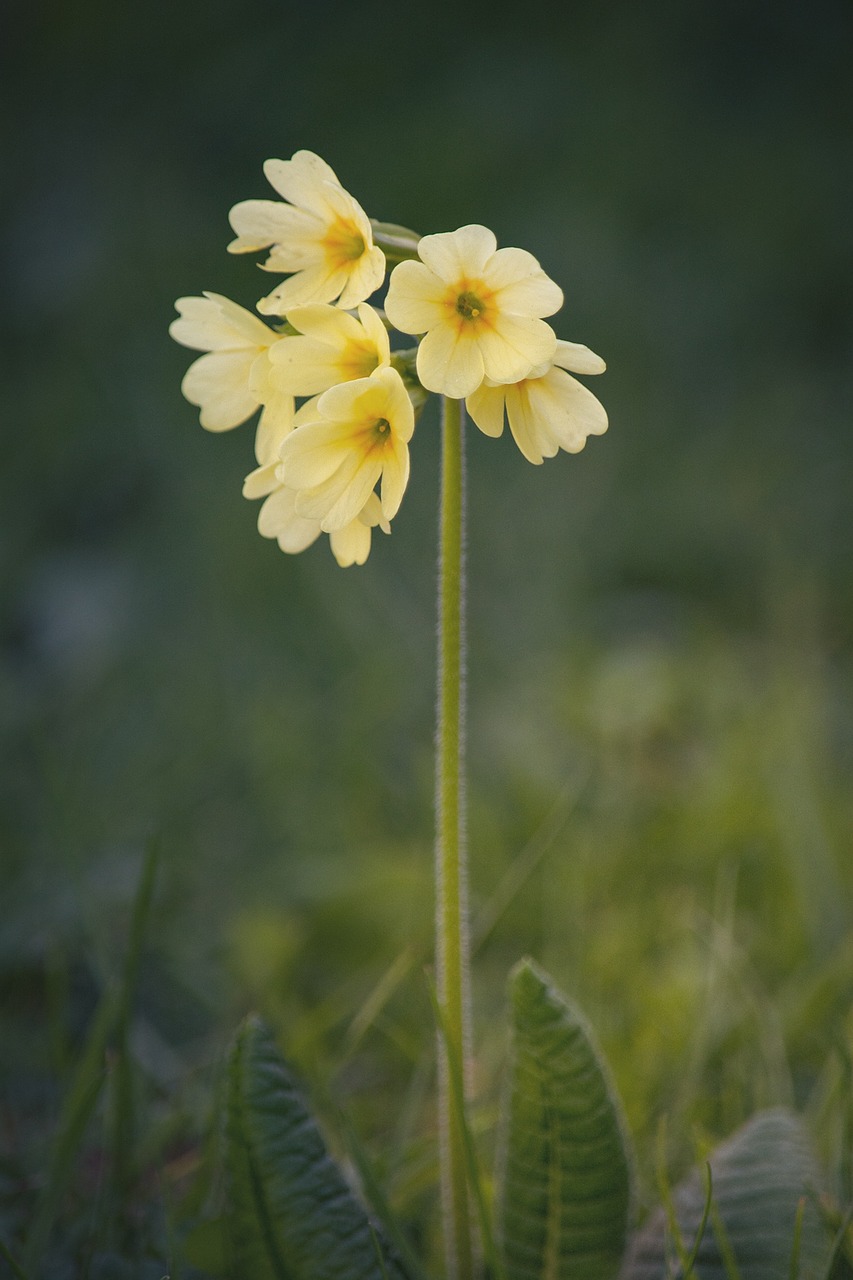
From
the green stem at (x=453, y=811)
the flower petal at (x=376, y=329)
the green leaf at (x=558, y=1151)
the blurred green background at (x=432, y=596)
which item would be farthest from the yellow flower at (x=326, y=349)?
the blurred green background at (x=432, y=596)

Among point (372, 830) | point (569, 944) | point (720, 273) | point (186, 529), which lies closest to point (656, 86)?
point (720, 273)

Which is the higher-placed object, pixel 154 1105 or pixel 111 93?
pixel 111 93

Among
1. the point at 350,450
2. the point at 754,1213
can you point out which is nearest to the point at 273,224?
the point at 350,450

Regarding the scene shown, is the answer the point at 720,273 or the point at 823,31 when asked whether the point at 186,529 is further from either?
the point at 823,31

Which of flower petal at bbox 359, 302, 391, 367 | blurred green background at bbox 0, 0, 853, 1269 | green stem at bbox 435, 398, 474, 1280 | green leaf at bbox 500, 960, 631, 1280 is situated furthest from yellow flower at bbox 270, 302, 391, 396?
blurred green background at bbox 0, 0, 853, 1269

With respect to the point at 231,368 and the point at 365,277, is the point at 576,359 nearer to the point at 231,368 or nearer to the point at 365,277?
the point at 365,277

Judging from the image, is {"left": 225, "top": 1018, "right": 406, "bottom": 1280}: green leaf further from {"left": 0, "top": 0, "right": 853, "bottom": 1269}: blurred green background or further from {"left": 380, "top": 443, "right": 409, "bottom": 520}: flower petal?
{"left": 380, "top": 443, "right": 409, "bottom": 520}: flower petal

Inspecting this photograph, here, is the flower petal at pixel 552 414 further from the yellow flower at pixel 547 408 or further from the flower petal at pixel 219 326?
the flower petal at pixel 219 326
